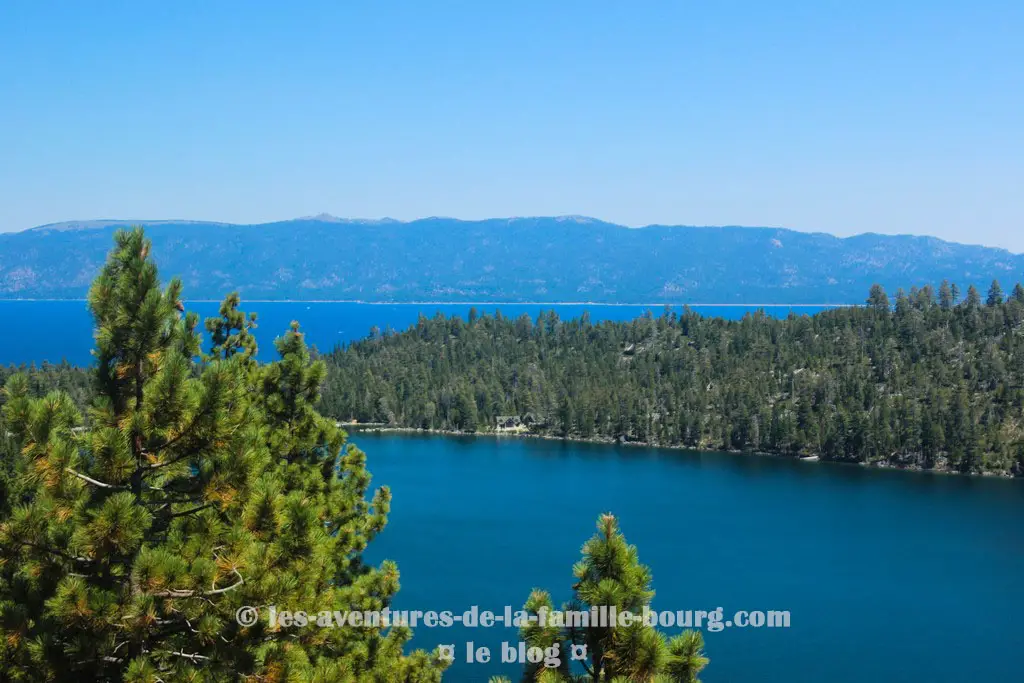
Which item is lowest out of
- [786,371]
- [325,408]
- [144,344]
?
[325,408]

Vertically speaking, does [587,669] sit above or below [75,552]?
below

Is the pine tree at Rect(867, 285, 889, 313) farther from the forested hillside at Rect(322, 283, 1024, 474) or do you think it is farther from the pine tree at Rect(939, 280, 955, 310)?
the pine tree at Rect(939, 280, 955, 310)

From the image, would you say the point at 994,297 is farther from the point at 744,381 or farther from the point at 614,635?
the point at 614,635

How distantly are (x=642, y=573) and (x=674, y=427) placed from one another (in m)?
115

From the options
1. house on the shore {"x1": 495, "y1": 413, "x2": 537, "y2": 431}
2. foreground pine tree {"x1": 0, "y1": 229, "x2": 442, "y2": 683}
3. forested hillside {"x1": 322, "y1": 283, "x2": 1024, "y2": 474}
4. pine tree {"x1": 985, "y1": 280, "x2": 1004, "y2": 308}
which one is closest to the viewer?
foreground pine tree {"x1": 0, "y1": 229, "x2": 442, "y2": 683}

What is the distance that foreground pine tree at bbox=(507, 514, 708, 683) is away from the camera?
28.6 feet

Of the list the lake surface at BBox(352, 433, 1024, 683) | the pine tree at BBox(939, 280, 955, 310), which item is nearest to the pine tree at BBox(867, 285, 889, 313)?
the pine tree at BBox(939, 280, 955, 310)

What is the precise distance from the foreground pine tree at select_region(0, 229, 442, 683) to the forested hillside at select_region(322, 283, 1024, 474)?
103 meters

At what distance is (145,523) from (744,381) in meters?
126

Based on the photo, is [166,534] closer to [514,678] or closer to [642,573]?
[642,573]

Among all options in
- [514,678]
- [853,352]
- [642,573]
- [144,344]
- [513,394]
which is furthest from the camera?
[513,394]

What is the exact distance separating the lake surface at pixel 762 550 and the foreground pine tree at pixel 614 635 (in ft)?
109

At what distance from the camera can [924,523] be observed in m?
72.5

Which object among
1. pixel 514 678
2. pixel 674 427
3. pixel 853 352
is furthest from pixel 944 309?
pixel 514 678
